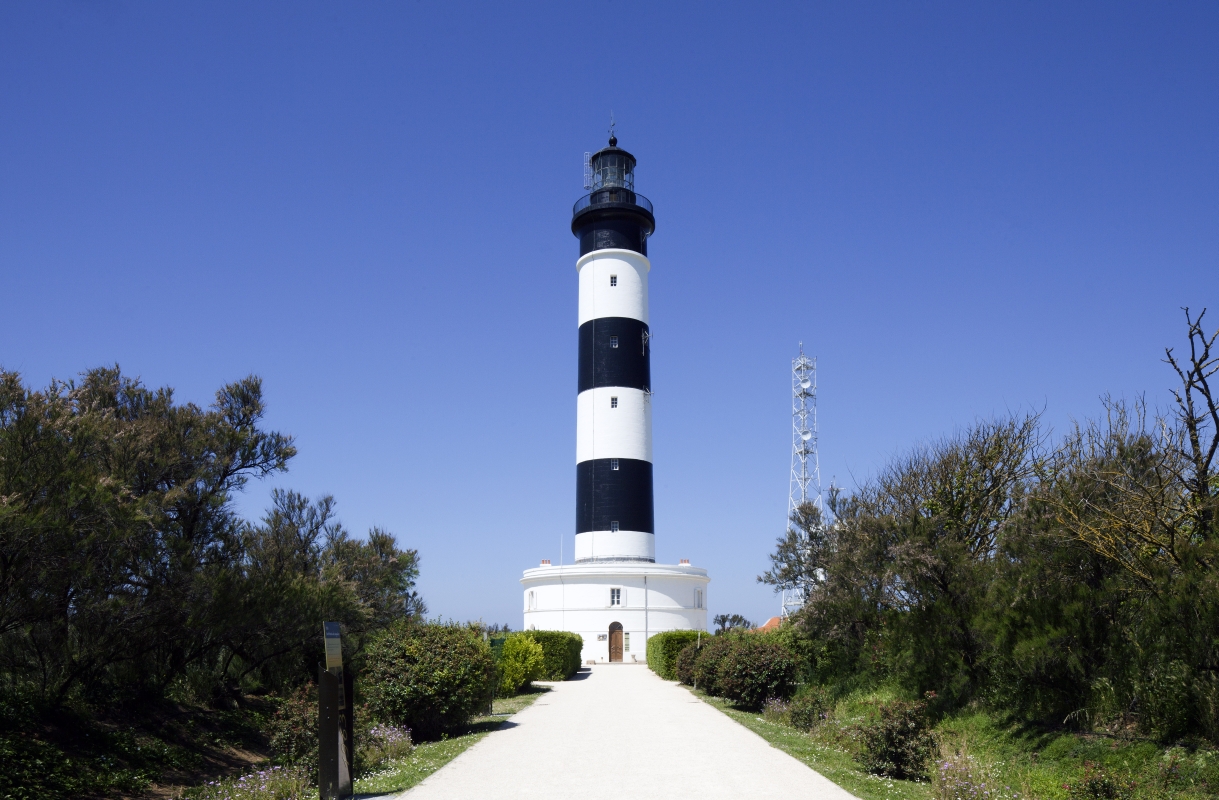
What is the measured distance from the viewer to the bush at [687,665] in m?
25.0

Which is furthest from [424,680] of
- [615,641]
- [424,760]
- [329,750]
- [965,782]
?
[615,641]

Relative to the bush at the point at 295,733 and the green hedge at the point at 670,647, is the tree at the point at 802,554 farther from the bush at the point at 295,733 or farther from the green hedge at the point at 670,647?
the bush at the point at 295,733

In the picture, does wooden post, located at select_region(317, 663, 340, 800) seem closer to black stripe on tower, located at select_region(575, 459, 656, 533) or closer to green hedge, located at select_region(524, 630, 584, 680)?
green hedge, located at select_region(524, 630, 584, 680)

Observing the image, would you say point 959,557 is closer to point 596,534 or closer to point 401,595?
point 401,595

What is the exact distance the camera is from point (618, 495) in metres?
35.9

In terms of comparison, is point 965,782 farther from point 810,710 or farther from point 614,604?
point 614,604

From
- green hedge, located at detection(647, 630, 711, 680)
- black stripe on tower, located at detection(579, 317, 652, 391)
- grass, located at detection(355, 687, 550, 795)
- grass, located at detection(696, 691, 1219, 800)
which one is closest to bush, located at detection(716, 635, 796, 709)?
grass, located at detection(696, 691, 1219, 800)

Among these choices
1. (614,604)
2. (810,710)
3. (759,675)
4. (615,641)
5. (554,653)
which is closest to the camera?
(810,710)

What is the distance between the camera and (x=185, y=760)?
1254cm

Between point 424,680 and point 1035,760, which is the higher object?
point 424,680

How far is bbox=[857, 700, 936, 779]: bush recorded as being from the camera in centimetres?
1114

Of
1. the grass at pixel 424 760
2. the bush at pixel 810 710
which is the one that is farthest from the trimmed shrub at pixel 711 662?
the grass at pixel 424 760

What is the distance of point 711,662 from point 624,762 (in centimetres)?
1004

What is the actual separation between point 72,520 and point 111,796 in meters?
3.42
